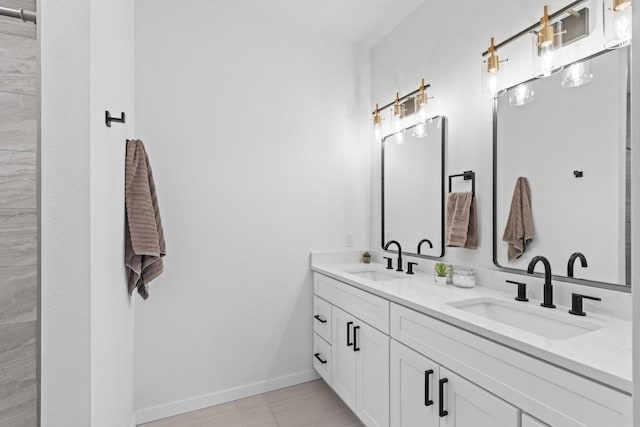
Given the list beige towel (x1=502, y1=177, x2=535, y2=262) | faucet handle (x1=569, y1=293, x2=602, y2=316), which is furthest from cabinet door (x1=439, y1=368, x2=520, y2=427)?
beige towel (x1=502, y1=177, x2=535, y2=262)

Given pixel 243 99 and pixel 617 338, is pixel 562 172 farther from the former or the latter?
pixel 243 99

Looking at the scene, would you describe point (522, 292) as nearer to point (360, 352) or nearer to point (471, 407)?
point (471, 407)

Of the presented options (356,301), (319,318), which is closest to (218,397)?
(319,318)

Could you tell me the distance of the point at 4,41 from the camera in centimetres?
121

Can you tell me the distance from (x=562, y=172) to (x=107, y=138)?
182 centimetres

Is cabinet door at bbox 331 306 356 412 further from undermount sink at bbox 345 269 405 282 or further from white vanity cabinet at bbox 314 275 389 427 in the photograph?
undermount sink at bbox 345 269 405 282

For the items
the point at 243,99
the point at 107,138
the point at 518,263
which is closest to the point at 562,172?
the point at 518,263

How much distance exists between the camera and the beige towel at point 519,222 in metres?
1.56

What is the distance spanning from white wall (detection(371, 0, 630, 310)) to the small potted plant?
15 cm

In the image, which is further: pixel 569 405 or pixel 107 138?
pixel 107 138

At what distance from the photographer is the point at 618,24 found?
1.18 m

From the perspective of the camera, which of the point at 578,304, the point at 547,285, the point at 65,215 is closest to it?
the point at 65,215

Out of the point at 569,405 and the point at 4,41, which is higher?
the point at 4,41

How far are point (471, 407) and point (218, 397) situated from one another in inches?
67.9
